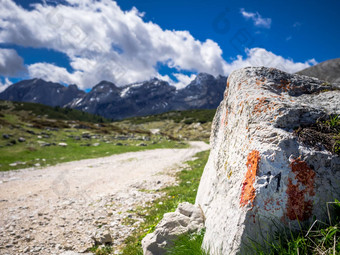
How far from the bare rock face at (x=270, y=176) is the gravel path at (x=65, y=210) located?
453cm

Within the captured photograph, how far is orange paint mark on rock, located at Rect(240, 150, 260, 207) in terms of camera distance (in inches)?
122

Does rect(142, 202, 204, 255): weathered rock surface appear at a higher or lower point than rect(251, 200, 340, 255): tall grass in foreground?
lower

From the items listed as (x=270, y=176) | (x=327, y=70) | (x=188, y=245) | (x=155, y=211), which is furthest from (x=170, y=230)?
(x=327, y=70)

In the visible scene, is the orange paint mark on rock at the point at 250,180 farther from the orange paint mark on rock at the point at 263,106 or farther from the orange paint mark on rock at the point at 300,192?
the orange paint mark on rock at the point at 263,106

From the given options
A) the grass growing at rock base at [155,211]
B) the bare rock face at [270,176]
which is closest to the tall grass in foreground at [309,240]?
the bare rock face at [270,176]

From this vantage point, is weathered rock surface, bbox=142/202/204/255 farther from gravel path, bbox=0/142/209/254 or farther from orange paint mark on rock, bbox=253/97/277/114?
orange paint mark on rock, bbox=253/97/277/114

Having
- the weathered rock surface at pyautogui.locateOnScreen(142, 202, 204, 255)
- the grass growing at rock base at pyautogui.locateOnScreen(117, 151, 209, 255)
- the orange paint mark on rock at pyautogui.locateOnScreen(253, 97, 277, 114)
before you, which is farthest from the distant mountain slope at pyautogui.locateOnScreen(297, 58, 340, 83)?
the weathered rock surface at pyautogui.locateOnScreen(142, 202, 204, 255)

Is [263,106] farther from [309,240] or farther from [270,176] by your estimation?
[309,240]

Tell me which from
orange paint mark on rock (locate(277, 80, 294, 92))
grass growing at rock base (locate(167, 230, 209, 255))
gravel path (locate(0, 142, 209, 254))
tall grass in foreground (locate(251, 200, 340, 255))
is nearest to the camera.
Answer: tall grass in foreground (locate(251, 200, 340, 255))

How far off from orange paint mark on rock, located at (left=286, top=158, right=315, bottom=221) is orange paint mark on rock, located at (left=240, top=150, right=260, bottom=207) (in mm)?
553

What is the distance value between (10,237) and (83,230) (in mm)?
2437

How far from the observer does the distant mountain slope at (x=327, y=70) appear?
13.6 metres

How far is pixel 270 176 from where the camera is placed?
→ 3.10 metres

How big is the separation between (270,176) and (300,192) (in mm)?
536
